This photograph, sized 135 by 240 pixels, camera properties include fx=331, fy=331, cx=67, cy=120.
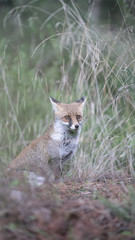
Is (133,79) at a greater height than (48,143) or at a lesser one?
greater

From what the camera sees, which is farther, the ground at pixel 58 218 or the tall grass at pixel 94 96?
the tall grass at pixel 94 96

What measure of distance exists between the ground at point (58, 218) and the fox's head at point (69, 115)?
236cm

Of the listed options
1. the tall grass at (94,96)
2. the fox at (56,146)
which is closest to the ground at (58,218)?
the tall grass at (94,96)

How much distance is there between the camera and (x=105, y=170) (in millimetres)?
5562

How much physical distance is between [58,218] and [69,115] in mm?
3077

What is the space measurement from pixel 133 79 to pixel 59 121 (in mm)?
1484

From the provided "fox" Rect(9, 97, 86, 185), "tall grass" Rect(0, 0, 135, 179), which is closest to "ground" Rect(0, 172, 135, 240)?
"tall grass" Rect(0, 0, 135, 179)

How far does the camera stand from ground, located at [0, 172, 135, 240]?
9.45 ft

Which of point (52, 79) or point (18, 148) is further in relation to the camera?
point (52, 79)

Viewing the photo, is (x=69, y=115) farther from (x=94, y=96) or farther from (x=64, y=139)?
(x=94, y=96)

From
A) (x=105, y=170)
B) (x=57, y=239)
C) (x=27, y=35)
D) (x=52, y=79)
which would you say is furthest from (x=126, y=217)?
(x=27, y=35)

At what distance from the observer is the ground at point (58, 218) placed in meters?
2.88

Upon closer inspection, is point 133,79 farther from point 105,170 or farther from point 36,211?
point 36,211

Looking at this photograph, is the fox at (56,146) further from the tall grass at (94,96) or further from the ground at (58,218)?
the ground at (58,218)
